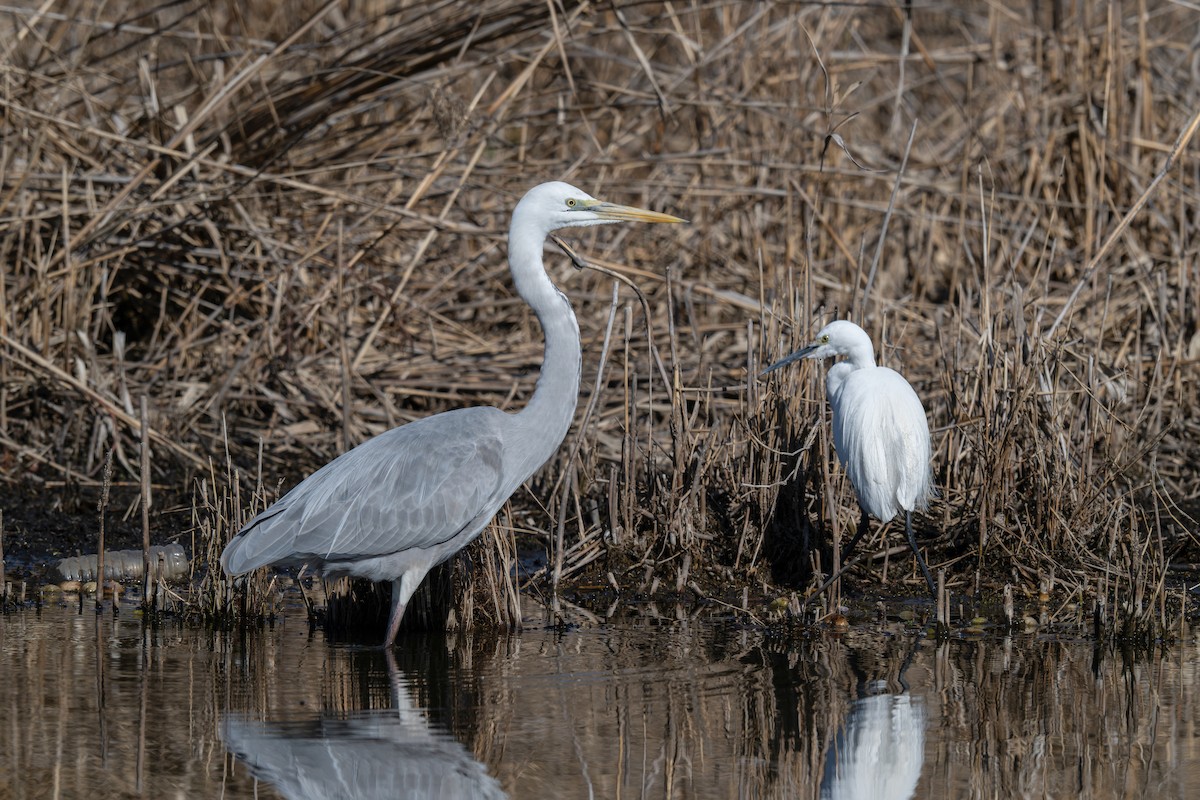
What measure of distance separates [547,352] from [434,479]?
2.12 ft

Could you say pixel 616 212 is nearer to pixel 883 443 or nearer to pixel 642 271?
pixel 883 443

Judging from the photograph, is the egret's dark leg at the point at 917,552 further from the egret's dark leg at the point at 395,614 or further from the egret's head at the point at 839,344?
the egret's dark leg at the point at 395,614

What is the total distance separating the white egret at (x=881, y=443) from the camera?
5469mm

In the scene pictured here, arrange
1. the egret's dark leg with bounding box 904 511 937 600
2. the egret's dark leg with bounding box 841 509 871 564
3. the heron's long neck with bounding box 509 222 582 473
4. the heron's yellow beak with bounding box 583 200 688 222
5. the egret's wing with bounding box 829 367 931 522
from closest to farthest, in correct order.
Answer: the heron's long neck with bounding box 509 222 582 473 → the heron's yellow beak with bounding box 583 200 688 222 → the egret's wing with bounding box 829 367 931 522 → the egret's dark leg with bounding box 904 511 937 600 → the egret's dark leg with bounding box 841 509 871 564

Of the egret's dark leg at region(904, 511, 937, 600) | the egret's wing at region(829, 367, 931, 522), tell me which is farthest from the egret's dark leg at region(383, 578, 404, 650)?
the egret's dark leg at region(904, 511, 937, 600)

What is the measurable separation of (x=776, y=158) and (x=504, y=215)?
1.81 meters

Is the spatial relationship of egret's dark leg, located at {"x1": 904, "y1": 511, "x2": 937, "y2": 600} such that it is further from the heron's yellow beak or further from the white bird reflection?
the heron's yellow beak

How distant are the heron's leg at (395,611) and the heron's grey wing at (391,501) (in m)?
0.17

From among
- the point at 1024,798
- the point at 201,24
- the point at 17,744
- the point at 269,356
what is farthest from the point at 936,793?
the point at 201,24

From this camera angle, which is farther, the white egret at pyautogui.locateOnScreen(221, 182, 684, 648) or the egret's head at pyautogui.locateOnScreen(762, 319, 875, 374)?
the egret's head at pyautogui.locateOnScreen(762, 319, 875, 374)

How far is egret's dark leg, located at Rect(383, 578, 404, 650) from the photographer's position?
4.94 m

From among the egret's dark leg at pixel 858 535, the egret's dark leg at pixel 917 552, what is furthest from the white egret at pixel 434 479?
the egret's dark leg at pixel 917 552

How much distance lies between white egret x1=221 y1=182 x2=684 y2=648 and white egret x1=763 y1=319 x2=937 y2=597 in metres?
1.06

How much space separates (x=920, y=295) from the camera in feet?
29.7
